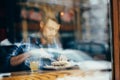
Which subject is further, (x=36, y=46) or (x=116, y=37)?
(x=116, y=37)

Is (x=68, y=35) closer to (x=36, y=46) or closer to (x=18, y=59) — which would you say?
(x=36, y=46)

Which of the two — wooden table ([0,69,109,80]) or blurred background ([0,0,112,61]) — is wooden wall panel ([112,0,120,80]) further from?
wooden table ([0,69,109,80])

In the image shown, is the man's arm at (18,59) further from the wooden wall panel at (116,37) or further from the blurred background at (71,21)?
the wooden wall panel at (116,37)

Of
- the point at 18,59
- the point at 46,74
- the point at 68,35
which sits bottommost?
the point at 46,74

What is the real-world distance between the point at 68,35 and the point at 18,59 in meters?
0.37

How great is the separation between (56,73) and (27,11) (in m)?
0.45

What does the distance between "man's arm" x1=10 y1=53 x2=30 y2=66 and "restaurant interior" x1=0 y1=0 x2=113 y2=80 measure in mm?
32

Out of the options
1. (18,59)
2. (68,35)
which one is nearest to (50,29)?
(68,35)

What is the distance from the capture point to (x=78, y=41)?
1494 millimetres

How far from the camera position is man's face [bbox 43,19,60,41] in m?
1.41

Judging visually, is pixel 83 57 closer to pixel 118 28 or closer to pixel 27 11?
pixel 118 28

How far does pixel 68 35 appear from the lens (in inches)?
57.6

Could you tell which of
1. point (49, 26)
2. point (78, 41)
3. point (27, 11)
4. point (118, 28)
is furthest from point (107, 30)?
point (27, 11)

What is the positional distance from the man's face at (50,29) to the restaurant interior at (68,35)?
0.09 ft
